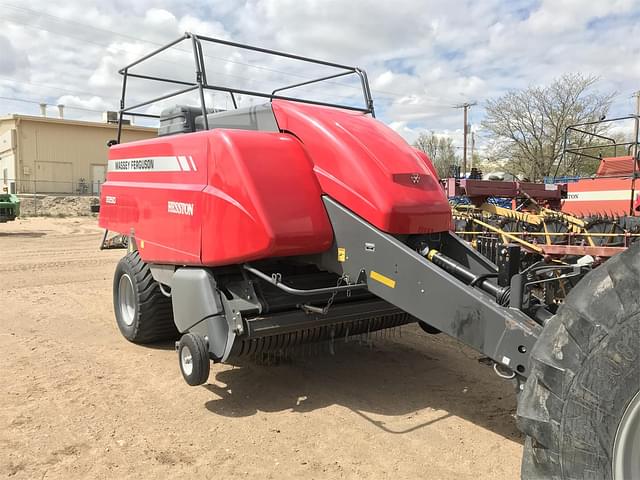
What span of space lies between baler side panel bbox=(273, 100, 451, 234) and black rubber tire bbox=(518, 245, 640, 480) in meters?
1.64

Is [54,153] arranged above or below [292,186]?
above

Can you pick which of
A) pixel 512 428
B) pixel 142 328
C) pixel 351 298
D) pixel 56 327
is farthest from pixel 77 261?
pixel 512 428

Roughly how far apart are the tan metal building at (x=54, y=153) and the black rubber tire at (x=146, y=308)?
96.1 ft

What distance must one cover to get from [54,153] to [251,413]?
3550 centimetres

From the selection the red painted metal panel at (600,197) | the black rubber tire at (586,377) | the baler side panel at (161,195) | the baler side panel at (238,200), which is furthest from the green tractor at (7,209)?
the black rubber tire at (586,377)

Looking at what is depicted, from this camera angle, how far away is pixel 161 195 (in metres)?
4.55

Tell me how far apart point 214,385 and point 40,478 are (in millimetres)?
1519

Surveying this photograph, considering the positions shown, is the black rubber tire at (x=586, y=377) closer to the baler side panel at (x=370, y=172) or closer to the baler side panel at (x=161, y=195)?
the baler side panel at (x=370, y=172)

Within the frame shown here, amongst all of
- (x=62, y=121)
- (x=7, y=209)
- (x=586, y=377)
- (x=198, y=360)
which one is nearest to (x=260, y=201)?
(x=198, y=360)

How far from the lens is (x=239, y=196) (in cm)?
372

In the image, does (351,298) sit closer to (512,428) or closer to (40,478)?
(512,428)

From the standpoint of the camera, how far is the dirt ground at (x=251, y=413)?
3.18 m

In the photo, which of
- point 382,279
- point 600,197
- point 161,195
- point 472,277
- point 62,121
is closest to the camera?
point 472,277

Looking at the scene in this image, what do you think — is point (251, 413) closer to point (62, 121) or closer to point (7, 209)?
point (7, 209)
